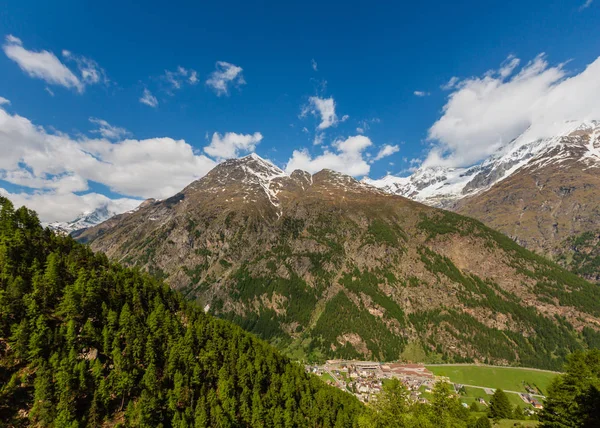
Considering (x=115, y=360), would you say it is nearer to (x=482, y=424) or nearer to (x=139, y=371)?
(x=139, y=371)

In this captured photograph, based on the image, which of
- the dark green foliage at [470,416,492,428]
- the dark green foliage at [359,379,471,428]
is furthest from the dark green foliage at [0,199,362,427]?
the dark green foliage at [359,379,471,428]

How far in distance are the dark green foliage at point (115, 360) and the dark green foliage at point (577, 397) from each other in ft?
192

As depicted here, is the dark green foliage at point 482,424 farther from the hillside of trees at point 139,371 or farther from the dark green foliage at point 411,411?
the dark green foliage at point 411,411

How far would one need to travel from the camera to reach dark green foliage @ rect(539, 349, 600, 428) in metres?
37.6

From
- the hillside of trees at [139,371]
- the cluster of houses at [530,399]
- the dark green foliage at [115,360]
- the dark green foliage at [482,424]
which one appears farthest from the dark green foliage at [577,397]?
the cluster of houses at [530,399]

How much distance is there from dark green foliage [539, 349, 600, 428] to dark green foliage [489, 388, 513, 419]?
43534mm

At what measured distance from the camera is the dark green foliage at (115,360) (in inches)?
2120

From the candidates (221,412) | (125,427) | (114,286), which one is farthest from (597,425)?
(114,286)

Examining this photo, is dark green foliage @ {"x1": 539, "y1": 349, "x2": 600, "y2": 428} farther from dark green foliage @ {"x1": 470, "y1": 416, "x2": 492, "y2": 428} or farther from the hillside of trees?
dark green foliage @ {"x1": 470, "y1": 416, "x2": 492, "y2": 428}

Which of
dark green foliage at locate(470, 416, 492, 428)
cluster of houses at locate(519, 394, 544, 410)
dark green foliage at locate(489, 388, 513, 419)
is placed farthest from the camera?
cluster of houses at locate(519, 394, 544, 410)

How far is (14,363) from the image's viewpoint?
55.2 m

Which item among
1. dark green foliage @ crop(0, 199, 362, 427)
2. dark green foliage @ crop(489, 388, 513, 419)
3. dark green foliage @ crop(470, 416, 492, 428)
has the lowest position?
dark green foliage @ crop(489, 388, 513, 419)

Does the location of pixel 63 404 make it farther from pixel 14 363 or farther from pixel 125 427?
pixel 14 363

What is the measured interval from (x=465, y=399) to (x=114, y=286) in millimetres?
205982
